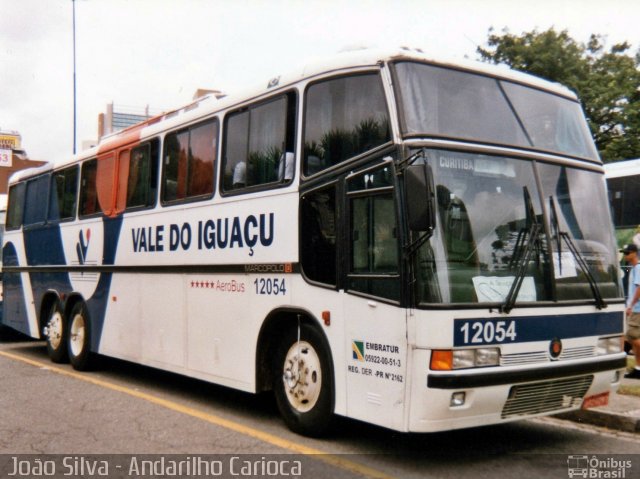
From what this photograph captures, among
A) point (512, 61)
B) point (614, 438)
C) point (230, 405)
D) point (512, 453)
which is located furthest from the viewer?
point (512, 61)

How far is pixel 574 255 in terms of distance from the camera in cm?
634

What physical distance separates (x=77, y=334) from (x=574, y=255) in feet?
26.4

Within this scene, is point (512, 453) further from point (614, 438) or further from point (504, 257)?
point (504, 257)

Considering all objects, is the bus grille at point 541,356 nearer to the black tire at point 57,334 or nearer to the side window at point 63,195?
the side window at point 63,195

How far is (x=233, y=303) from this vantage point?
314 inches

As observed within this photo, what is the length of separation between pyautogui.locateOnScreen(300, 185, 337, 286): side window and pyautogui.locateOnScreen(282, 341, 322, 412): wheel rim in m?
0.69

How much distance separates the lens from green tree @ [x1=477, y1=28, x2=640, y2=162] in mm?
30688

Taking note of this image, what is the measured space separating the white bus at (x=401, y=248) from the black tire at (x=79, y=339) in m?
3.10

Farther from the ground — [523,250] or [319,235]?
[319,235]

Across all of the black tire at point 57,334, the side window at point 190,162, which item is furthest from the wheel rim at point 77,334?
the side window at point 190,162

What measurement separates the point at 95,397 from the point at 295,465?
4054 mm

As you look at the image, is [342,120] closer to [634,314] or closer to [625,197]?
[634,314]

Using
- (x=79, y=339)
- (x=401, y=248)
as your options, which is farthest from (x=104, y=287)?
(x=401, y=248)

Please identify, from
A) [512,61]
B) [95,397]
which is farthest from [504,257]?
[512,61]
